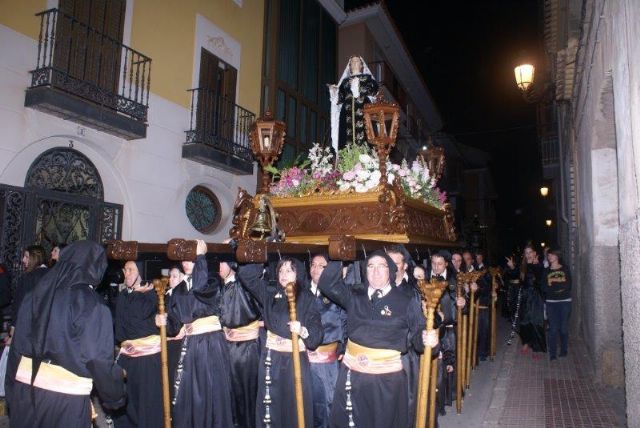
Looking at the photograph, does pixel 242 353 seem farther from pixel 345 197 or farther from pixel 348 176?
pixel 348 176

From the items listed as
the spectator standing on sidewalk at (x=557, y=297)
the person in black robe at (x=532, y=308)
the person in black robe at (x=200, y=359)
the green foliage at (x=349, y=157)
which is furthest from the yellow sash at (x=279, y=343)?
the person in black robe at (x=532, y=308)

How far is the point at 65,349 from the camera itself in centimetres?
323

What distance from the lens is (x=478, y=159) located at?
41938mm

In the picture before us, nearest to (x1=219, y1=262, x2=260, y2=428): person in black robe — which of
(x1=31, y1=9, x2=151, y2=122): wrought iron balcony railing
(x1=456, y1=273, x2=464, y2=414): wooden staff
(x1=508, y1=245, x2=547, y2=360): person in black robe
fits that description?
(x1=456, y1=273, x2=464, y2=414): wooden staff

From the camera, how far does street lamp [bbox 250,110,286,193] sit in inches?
219

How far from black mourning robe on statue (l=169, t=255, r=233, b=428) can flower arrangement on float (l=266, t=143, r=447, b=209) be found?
1.65 meters

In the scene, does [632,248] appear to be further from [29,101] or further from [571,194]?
[571,194]

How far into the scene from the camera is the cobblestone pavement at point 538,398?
5535 millimetres

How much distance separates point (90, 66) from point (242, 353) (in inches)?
230

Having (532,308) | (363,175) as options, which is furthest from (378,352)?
(532,308)

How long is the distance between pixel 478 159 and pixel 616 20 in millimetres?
39205

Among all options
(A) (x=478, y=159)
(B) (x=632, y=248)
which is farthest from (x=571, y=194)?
(A) (x=478, y=159)

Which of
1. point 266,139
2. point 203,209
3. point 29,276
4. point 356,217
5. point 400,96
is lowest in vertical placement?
point 29,276

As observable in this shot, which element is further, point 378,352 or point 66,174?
point 66,174
